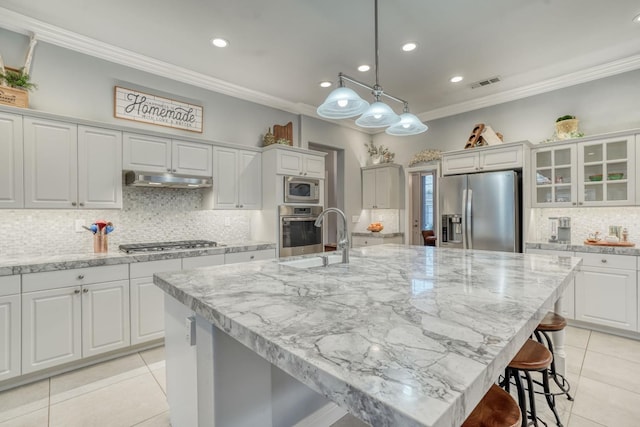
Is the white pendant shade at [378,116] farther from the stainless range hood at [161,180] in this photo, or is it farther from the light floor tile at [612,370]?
the light floor tile at [612,370]

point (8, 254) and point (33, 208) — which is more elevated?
point (33, 208)

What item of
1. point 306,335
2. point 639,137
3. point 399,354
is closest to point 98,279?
point 306,335

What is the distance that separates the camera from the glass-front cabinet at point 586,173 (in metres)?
3.26

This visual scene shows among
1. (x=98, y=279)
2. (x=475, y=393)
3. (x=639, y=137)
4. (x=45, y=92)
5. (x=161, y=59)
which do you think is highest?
(x=161, y=59)

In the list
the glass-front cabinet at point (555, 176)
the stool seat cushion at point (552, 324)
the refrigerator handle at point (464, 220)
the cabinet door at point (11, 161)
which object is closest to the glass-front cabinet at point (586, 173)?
the glass-front cabinet at point (555, 176)

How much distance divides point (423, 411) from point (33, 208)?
10.6 feet

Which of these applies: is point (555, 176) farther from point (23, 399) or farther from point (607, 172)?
point (23, 399)

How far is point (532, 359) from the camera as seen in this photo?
1.46 meters

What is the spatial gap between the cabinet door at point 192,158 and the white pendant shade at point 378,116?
6.20 feet

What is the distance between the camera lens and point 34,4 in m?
2.44

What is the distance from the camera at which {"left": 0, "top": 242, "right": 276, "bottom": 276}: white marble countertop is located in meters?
2.25

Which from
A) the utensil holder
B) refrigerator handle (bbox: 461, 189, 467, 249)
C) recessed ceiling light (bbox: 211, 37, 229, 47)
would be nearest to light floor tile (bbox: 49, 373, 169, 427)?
the utensil holder

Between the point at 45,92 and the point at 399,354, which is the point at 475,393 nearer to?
the point at 399,354

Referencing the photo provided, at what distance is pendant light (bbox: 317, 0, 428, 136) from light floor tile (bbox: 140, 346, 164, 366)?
2.52m
